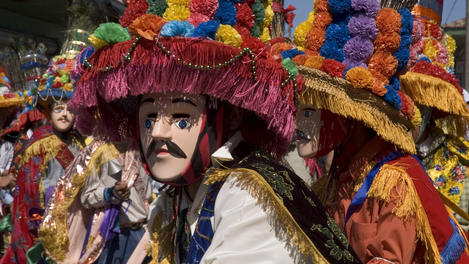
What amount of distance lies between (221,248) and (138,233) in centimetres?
294

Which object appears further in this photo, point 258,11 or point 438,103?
point 438,103

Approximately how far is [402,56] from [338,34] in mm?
343

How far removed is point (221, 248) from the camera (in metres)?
1.63

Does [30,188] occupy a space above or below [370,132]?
below

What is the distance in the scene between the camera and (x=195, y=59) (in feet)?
6.38

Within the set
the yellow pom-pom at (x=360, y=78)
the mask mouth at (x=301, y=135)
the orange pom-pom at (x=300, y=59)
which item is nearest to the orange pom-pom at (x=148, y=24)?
the orange pom-pom at (x=300, y=59)

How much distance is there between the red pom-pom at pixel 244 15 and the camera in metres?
2.13

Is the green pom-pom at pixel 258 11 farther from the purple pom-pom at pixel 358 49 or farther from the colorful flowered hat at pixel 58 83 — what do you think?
the colorful flowered hat at pixel 58 83

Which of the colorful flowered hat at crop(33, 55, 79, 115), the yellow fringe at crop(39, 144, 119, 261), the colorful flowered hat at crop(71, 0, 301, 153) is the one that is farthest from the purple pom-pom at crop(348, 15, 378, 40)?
the colorful flowered hat at crop(33, 55, 79, 115)

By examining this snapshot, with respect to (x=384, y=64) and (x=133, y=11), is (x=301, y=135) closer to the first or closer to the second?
(x=384, y=64)

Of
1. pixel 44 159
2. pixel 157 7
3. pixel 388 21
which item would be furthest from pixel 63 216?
pixel 388 21

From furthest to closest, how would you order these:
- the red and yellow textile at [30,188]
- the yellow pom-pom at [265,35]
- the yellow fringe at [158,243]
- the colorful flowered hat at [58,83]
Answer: the red and yellow textile at [30,188] → the colorful flowered hat at [58,83] → the yellow fringe at [158,243] → the yellow pom-pom at [265,35]

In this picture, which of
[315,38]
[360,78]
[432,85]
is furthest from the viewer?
[432,85]

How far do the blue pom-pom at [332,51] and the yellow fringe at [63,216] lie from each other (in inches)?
79.0
